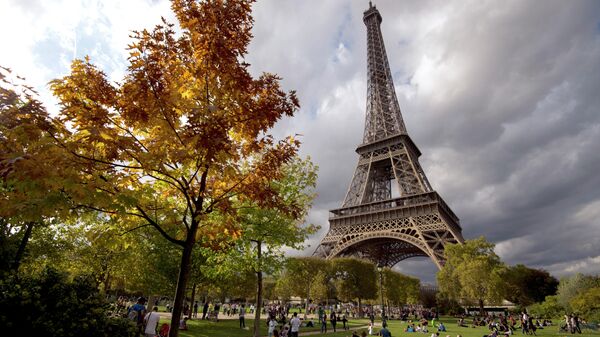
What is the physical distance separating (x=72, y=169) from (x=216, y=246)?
344 centimetres

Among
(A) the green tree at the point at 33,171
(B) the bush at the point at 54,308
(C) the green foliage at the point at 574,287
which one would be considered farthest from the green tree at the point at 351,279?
(A) the green tree at the point at 33,171

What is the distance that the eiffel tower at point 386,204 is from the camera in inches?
2083

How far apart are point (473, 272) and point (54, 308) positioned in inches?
1838

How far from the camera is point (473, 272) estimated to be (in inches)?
1688

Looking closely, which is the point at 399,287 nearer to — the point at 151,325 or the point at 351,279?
the point at 351,279

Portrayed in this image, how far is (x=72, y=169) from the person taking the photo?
479cm

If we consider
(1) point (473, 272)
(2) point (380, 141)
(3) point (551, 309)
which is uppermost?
(2) point (380, 141)

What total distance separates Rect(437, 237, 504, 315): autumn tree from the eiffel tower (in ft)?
7.95

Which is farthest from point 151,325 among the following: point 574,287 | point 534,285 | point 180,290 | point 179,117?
point 534,285

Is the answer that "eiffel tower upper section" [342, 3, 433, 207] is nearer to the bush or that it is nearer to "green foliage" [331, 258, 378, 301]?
"green foliage" [331, 258, 378, 301]

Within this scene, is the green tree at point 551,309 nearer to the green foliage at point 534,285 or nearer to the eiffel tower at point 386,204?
the green foliage at point 534,285

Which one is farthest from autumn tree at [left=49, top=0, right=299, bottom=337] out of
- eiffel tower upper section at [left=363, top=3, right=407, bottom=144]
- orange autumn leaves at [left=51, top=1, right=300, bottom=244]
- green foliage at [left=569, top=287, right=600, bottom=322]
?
eiffel tower upper section at [left=363, top=3, right=407, bottom=144]

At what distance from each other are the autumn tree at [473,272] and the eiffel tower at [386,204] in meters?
2.42

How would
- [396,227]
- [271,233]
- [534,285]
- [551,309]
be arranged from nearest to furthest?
[271,233]
[551,309]
[396,227]
[534,285]
